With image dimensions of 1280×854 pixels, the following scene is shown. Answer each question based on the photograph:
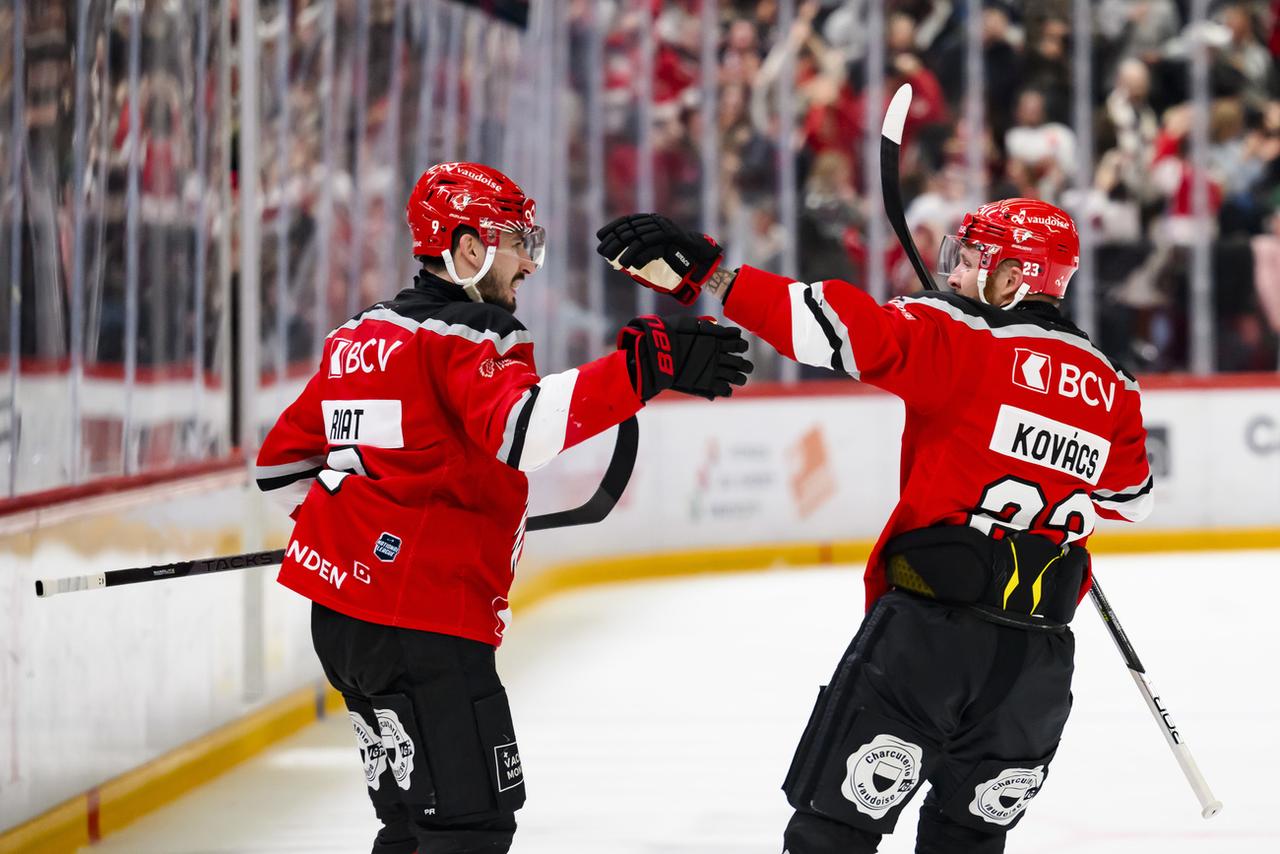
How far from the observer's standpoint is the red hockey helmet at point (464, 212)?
2338 mm

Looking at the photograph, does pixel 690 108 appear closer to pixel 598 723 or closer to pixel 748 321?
pixel 598 723

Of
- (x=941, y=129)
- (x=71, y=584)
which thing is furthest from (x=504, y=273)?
(x=941, y=129)

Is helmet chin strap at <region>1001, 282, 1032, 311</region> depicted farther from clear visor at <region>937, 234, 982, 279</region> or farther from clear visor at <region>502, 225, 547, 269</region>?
clear visor at <region>502, 225, 547, 269</region>

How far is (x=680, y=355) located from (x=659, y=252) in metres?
0.21

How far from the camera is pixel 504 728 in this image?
2.27 m

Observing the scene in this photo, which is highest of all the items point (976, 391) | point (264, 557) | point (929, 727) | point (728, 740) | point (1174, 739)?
point (976, 391)

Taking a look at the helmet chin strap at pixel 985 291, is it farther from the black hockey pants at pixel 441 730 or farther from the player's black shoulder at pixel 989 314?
the black hockey pants at pixel 441 730

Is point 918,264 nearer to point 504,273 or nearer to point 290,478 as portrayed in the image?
point 504,273

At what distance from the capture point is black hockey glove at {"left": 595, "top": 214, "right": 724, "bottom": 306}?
2.25 meters

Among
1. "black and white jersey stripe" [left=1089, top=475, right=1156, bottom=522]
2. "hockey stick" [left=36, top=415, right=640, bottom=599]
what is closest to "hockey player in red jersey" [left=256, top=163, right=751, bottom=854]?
"hockey stick" [left=36, top=415, right=640, bottom=599]

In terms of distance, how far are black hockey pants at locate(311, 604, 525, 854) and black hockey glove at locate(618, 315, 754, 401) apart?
47 centimetres

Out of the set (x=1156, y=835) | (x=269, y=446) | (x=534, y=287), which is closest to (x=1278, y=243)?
(x=534, y=287)

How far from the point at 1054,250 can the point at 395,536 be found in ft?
3.35

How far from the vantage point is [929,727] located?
2316 millimetres
